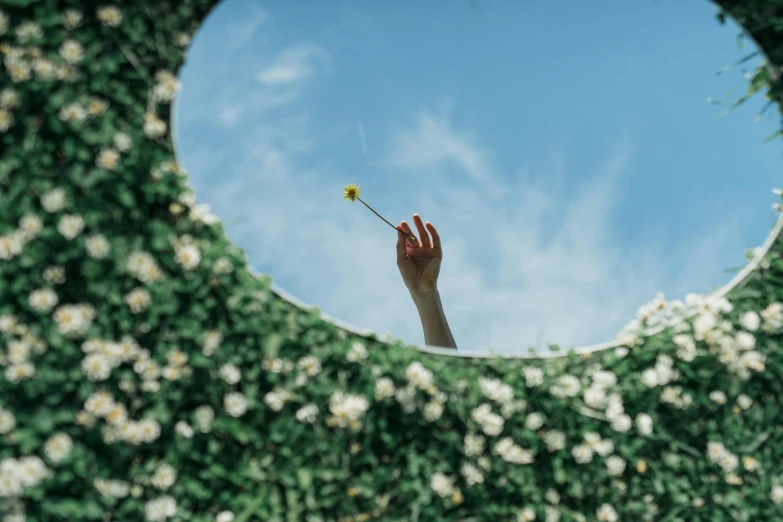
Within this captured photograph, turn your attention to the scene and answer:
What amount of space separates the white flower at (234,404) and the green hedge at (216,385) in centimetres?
1

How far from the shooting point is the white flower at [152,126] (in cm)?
210

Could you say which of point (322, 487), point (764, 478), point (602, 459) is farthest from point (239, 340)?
point (764, 478)

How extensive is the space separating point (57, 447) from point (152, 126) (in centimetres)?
96

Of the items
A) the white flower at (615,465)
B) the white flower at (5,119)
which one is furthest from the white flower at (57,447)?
the white flower at (615,465)

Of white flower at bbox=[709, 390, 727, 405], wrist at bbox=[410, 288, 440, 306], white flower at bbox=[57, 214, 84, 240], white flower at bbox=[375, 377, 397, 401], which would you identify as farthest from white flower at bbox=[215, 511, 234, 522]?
wrist at bbox=[410, 288, 440, 306]

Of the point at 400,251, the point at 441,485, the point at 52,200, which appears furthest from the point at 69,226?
the point at 400,251

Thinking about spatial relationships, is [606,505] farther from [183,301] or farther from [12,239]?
[12,239]

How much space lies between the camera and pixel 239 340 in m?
2.15

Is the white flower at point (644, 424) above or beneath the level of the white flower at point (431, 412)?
above

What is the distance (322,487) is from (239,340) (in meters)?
0.51

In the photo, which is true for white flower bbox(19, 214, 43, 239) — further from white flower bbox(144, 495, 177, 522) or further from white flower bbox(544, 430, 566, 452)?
white flower bbox(544, 430, 566, 452)

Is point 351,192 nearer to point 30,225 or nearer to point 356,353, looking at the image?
point 356,353

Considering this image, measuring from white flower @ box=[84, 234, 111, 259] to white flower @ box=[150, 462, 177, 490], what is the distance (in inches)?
25.1

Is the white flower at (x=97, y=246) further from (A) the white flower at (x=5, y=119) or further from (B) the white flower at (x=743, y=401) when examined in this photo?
(B) the white flower at (x=743, y=401)
